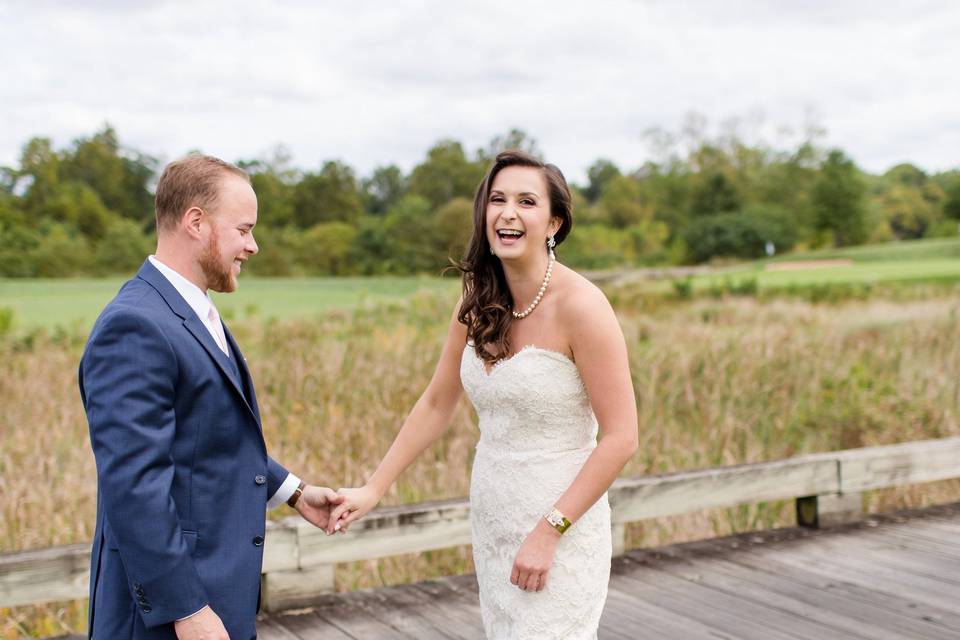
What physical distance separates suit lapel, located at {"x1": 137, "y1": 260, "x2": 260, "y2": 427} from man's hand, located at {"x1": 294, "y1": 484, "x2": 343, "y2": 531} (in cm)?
68

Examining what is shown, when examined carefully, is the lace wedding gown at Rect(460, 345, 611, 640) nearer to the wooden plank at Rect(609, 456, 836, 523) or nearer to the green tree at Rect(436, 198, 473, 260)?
the wooden plank at Rect(609, 456, 836, 523)

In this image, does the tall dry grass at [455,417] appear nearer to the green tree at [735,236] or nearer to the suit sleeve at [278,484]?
the suit sleeve at [278,484]

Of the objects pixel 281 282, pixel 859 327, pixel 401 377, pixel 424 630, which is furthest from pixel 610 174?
pixel 424 630

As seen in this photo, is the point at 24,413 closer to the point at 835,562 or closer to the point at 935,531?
the point at 835,562

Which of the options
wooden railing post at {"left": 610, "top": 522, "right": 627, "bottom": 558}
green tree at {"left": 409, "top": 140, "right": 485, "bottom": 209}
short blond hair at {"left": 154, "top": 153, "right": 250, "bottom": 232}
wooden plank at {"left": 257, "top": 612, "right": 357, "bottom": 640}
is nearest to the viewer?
short blond hair at {"left": 154, "top": 153, "right": 250, "bottom": 232}

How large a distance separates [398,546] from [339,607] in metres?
0.35

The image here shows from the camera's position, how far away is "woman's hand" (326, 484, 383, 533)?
272 cm

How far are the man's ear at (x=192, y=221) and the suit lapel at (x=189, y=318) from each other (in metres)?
0.11

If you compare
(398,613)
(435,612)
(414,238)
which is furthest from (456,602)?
(414,238)

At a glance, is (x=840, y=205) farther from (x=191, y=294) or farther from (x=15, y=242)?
(x=191, y=294)

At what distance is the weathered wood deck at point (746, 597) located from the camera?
151 inches

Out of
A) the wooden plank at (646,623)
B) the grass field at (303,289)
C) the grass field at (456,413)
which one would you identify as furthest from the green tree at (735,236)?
the wooden plank at (646,623)

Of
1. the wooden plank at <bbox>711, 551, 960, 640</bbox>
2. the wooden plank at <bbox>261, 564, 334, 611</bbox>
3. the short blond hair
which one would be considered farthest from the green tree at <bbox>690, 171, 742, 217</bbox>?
the short blond hair

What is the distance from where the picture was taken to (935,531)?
17.0 feet
